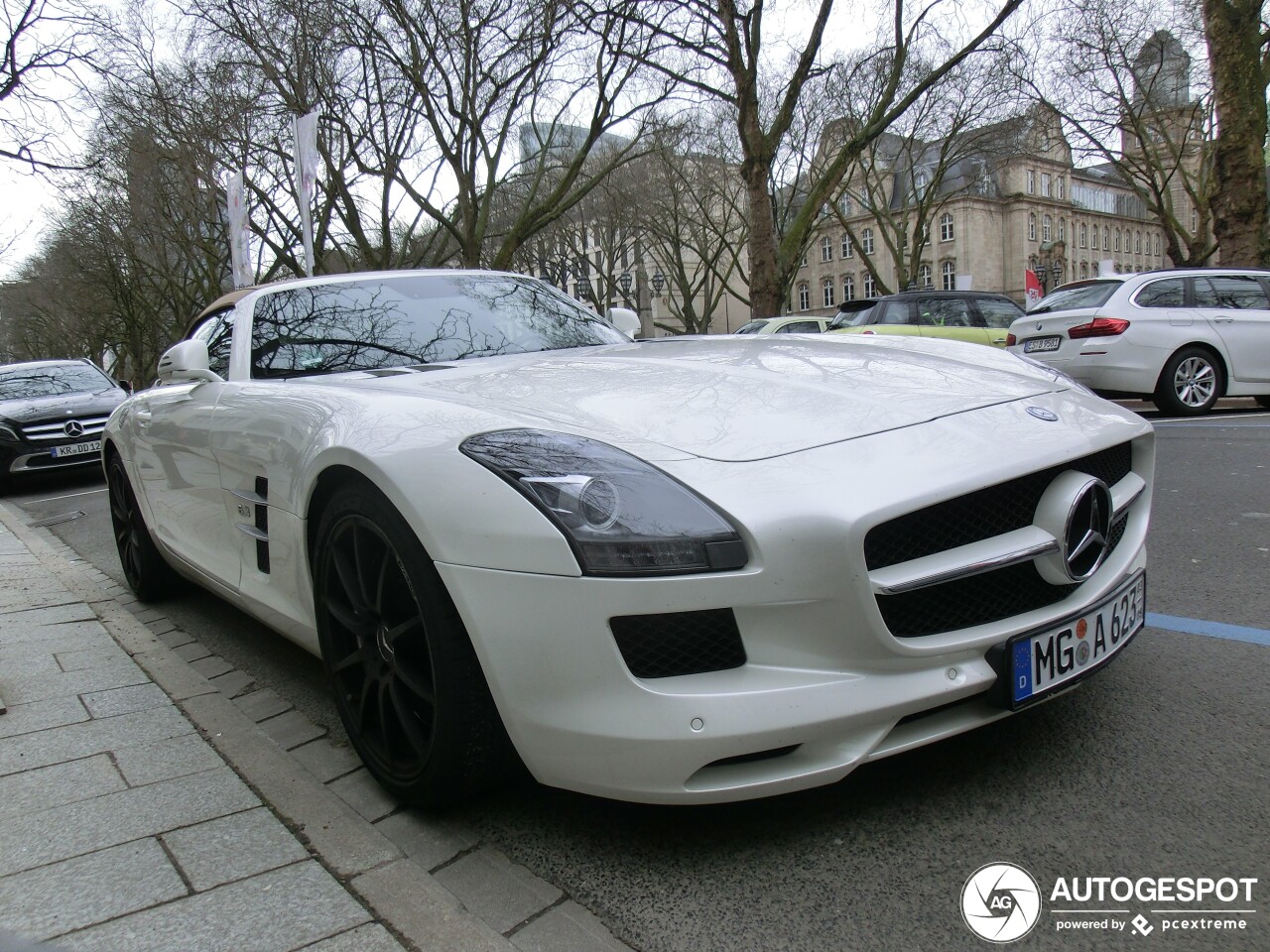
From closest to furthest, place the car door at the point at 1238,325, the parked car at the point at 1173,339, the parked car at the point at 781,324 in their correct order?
the parked car at the point at 1173,339
the car door at the point at 1238,325
the parked car at the point at 781,324

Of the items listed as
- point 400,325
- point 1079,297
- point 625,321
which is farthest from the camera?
point 1079,297

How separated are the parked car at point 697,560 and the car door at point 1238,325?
8.38m

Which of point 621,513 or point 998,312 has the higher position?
point 998,312

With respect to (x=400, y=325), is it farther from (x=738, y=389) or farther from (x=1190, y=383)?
(x=1190, y=383)

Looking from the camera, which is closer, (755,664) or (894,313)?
(755,664)

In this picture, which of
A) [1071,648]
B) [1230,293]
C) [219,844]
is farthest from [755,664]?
[1230,293]

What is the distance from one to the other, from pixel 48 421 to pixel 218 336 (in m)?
9.15

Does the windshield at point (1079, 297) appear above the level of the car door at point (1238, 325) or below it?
above

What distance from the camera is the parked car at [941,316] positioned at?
42.1 feet

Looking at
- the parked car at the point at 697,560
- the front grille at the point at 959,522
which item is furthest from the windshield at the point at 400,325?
the front grille at the point at 959,522

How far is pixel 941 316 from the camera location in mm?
13328

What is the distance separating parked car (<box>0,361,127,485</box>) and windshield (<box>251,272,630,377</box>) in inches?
341

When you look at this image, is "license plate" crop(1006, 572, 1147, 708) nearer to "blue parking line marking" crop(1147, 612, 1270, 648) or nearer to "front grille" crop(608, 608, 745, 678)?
"front grille" crop(608, 608, 745, 678)

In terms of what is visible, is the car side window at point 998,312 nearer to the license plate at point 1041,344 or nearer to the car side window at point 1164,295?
the license plate at point 1041,344
